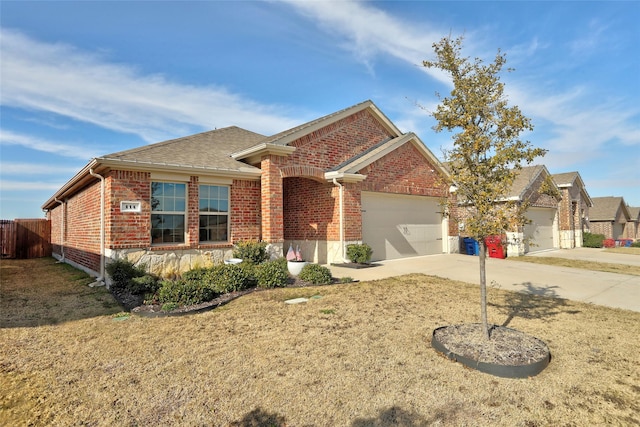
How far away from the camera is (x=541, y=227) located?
1978 cm

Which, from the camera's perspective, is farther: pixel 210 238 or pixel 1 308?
pixel 210 238

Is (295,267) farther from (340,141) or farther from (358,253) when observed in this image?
(340,141)

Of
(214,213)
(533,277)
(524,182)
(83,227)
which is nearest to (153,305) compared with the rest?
(214,213)

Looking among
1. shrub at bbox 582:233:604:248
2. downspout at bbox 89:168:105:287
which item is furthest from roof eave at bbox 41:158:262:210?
shrub at bbox 582:233:604:248

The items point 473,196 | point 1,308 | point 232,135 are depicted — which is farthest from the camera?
point 232,135

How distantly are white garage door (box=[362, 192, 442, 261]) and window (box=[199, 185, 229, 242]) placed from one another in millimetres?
5131

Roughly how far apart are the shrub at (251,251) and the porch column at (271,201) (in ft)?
1.31

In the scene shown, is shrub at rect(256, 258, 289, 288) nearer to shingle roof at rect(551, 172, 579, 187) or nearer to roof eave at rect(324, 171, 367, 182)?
roof eave at rect(324, 171, 367, 182)

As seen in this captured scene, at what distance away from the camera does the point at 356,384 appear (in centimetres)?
344

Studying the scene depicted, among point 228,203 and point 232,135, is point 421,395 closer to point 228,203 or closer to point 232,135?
point 228,203

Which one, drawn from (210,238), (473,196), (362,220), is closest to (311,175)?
(362,220)

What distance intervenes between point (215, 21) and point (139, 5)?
1809 mm

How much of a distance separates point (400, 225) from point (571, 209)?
1575cm

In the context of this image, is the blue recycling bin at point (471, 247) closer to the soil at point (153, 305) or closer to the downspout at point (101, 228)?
the soil at point (153, 305)
